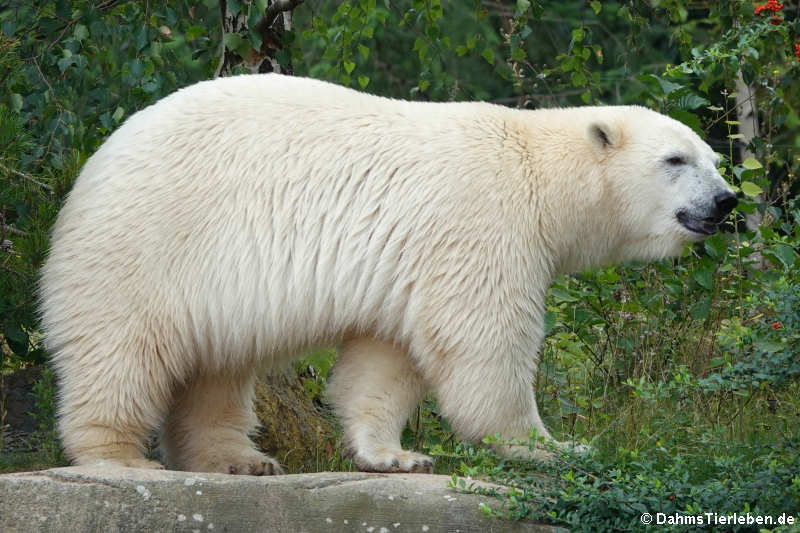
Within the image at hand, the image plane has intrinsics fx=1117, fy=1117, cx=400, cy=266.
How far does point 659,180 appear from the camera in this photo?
4840mm

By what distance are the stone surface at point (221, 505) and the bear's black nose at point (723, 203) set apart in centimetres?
181

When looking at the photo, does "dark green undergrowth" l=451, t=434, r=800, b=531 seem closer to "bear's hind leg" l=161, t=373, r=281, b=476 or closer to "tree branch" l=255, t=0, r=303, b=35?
"bear's hind leg" l=161, t=373, r=281, b=476

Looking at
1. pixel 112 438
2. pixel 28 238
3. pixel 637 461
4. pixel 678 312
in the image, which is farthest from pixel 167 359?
pixel 678 312

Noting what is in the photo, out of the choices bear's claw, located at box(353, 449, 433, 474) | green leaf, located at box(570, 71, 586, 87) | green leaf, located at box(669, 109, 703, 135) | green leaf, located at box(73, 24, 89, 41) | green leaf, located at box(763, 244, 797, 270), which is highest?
green leaf, located at box(570, 71, 586, 87)

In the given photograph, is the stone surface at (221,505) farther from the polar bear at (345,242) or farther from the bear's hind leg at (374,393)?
the bear's hind leg at (374,393)

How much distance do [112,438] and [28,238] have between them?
3.64ft

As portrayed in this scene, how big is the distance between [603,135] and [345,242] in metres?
1.22

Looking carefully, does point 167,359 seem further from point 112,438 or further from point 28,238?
point 28,238

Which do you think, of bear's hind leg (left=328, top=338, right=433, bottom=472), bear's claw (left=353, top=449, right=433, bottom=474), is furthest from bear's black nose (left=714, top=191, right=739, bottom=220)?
bear's claw (left=353, top=449, right=433, bottom=474)

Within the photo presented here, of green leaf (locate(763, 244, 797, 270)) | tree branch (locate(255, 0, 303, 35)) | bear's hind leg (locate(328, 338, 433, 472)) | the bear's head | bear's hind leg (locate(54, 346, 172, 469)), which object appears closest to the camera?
bear's hind leg (locate(54, 346, 172, 469))

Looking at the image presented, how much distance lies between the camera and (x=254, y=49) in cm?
559

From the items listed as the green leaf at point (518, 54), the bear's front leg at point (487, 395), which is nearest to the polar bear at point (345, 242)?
the bear's front leg at point (487, 395)

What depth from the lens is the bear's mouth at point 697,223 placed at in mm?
4828

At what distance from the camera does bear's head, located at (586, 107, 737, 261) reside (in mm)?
4812
